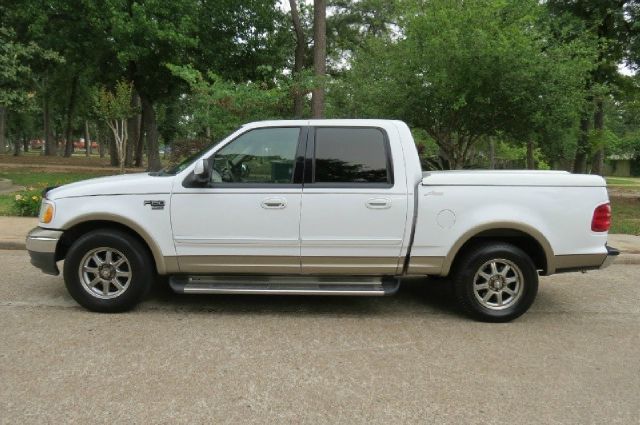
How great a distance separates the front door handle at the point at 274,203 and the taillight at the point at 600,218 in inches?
117

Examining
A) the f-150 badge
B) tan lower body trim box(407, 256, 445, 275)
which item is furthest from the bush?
tan lower body trim box(407, 256, 445, 275)

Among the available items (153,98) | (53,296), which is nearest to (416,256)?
(53,296)

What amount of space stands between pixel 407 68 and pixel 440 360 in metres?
9.61

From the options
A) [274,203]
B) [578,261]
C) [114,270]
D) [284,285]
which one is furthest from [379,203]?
[114,270]

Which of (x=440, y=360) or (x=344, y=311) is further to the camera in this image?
(x=344, y=311)

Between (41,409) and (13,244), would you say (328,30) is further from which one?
(41,409)

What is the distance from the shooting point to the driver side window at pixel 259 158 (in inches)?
195

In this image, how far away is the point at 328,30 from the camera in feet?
83.0

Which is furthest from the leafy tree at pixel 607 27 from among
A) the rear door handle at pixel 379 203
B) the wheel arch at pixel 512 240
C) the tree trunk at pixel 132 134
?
the tree trunk at pixel 132 134

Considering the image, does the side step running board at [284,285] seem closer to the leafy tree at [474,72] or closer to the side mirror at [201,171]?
the side mirror at [201,171]

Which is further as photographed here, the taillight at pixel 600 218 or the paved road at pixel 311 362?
the taillight at pixel 600 218

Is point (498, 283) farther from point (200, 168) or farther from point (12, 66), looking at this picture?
point (12, 66)

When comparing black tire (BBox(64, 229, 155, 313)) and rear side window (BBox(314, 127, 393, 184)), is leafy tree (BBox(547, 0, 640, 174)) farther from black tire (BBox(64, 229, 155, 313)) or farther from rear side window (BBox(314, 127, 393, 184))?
black tire (BBox(64, 229, 155, 313))

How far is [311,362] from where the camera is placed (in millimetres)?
3994
